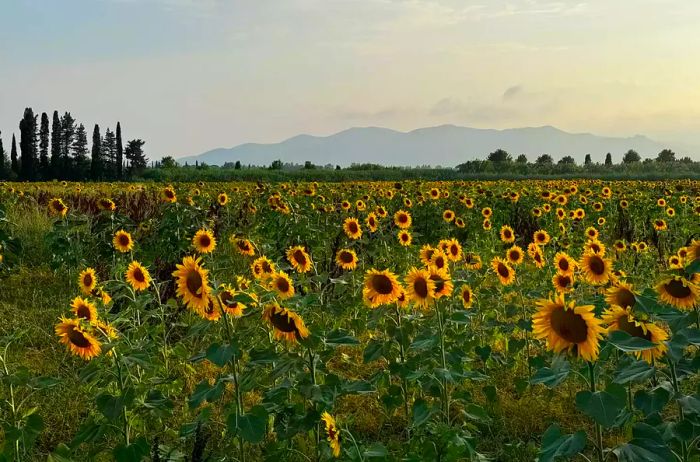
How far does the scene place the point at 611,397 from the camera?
6.11ft

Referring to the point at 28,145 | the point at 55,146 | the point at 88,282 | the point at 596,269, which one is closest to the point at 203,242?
the point at 88,282

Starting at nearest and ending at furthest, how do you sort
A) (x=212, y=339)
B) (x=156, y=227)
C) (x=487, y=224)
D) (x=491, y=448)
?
(x=491, y=448), (x=212, y=339), (x=156, y=227), (x=487, y=224)

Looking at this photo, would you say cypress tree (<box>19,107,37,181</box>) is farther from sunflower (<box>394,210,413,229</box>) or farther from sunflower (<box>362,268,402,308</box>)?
sunflower (<box>362,268,402,308</box>)

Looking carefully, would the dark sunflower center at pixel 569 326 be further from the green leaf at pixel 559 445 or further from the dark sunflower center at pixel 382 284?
the dark sunflower center at pixel 382 284

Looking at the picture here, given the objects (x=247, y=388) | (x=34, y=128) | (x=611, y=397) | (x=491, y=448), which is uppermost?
(x=34, y=128)

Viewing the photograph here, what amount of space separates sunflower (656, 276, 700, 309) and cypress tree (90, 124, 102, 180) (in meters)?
52.7

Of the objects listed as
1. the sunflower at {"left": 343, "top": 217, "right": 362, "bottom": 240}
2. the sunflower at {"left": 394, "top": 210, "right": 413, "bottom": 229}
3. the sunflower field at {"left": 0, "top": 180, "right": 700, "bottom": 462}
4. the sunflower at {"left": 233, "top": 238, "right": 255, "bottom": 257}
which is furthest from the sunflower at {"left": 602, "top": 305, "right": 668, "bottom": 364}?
the sunflower at {"left": 394, "top": 210, "right": 413, "bottom": 229}

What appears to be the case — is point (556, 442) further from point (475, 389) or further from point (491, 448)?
point (475, 389)

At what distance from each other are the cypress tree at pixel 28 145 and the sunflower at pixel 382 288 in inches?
2037

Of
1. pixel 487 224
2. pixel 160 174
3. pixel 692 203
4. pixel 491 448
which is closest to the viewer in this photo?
pixel 491 448

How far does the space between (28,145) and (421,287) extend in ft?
176

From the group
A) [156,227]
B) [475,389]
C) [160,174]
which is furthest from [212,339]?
[160,174]

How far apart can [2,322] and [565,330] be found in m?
5.19

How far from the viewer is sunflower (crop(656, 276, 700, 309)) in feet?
8.75
